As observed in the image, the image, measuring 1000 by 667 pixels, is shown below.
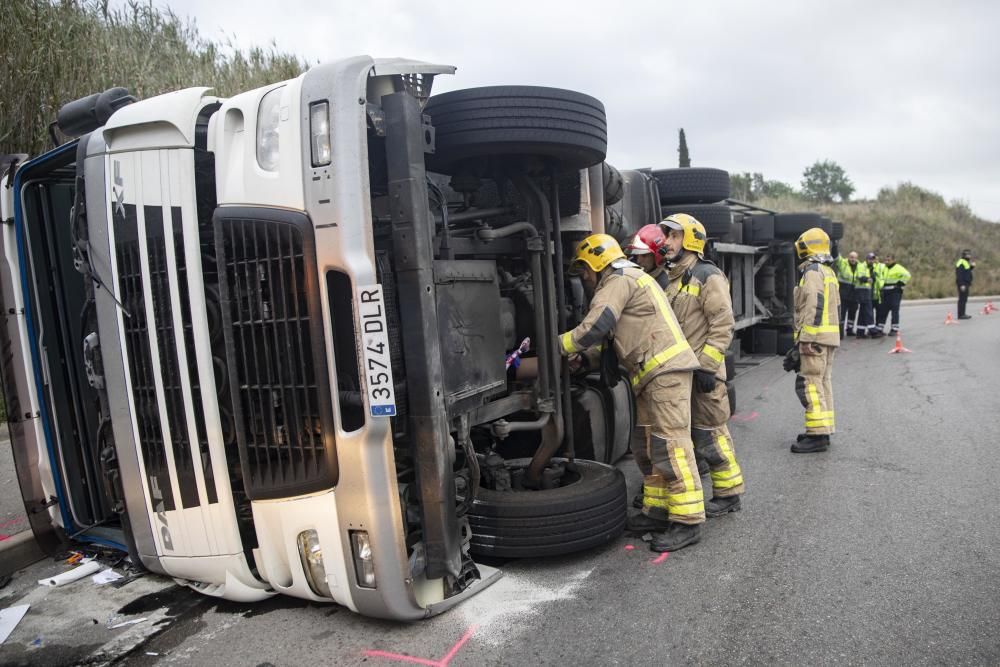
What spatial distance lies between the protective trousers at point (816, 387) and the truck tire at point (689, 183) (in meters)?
Answer: 2.37

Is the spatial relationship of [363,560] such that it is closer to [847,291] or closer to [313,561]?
[313,561]

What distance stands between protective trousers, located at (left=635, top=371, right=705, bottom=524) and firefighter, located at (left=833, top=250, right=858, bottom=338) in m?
10.6

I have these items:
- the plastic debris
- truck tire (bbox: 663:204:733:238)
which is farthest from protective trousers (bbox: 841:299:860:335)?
the plastic debris

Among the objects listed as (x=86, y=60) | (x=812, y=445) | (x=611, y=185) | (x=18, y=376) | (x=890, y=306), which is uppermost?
(x=86, y=60)

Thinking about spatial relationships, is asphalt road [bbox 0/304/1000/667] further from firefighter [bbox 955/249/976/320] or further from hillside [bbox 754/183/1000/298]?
hillside [bbox 754/183/1000/298]

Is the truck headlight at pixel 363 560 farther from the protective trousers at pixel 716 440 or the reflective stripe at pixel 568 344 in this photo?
the protective trousers at pixel 716 440

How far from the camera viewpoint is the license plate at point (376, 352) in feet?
8.46

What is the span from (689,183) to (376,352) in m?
5.63

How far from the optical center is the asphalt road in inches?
105

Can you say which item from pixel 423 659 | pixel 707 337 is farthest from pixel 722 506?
pixel 423 659

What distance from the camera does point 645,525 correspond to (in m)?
3.94

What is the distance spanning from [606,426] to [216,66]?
9.99 m

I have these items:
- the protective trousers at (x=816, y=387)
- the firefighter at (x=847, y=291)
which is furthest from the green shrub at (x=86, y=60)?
the firefighter at (x=847, y=291)

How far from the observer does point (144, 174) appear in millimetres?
2812
